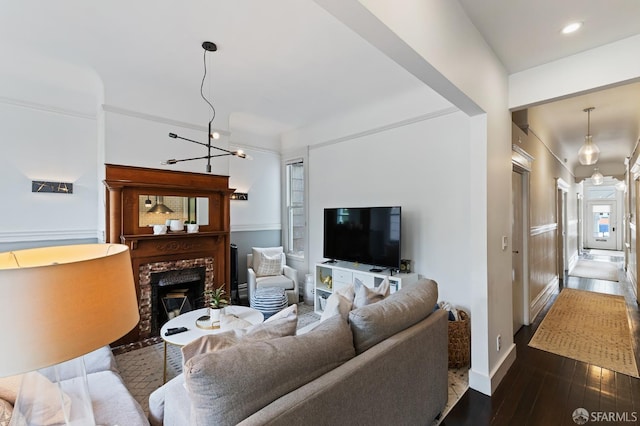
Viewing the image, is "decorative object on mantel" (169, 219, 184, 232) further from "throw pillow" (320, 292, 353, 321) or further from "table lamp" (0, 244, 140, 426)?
"table lamp" (0, 244, 140, 426)

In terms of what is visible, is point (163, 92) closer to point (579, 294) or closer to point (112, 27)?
point (112, 27)

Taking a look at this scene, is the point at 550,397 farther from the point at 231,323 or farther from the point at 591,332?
the point at 231,323

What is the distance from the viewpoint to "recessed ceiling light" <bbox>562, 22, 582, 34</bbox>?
2.04 meters

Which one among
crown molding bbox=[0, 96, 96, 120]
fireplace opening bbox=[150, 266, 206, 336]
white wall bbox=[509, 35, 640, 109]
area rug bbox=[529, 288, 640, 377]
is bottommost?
area rug bbox=[529, 288, 640, 377]

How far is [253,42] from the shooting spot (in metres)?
2.66

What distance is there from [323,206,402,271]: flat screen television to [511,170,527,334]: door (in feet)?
4.71

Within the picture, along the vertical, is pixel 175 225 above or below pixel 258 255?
above

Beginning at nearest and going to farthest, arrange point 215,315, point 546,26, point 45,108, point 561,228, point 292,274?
point 546,26
point 215,315
point 45,108
point 292,274
point 561,228

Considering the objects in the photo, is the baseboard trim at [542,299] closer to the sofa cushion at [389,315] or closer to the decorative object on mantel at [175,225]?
the sofa cushion at [389,315]

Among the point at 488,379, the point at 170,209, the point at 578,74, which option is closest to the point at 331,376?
the point at 488,379

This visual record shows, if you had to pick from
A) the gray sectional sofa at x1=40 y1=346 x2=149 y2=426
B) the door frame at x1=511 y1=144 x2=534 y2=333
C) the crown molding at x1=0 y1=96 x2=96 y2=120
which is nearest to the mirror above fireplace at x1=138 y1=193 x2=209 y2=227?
the crown molding at x1=0 y1=96 x2=96 y2=120

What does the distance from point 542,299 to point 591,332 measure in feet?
3.23

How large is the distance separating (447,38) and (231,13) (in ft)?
5.23

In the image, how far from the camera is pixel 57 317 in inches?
28.7
